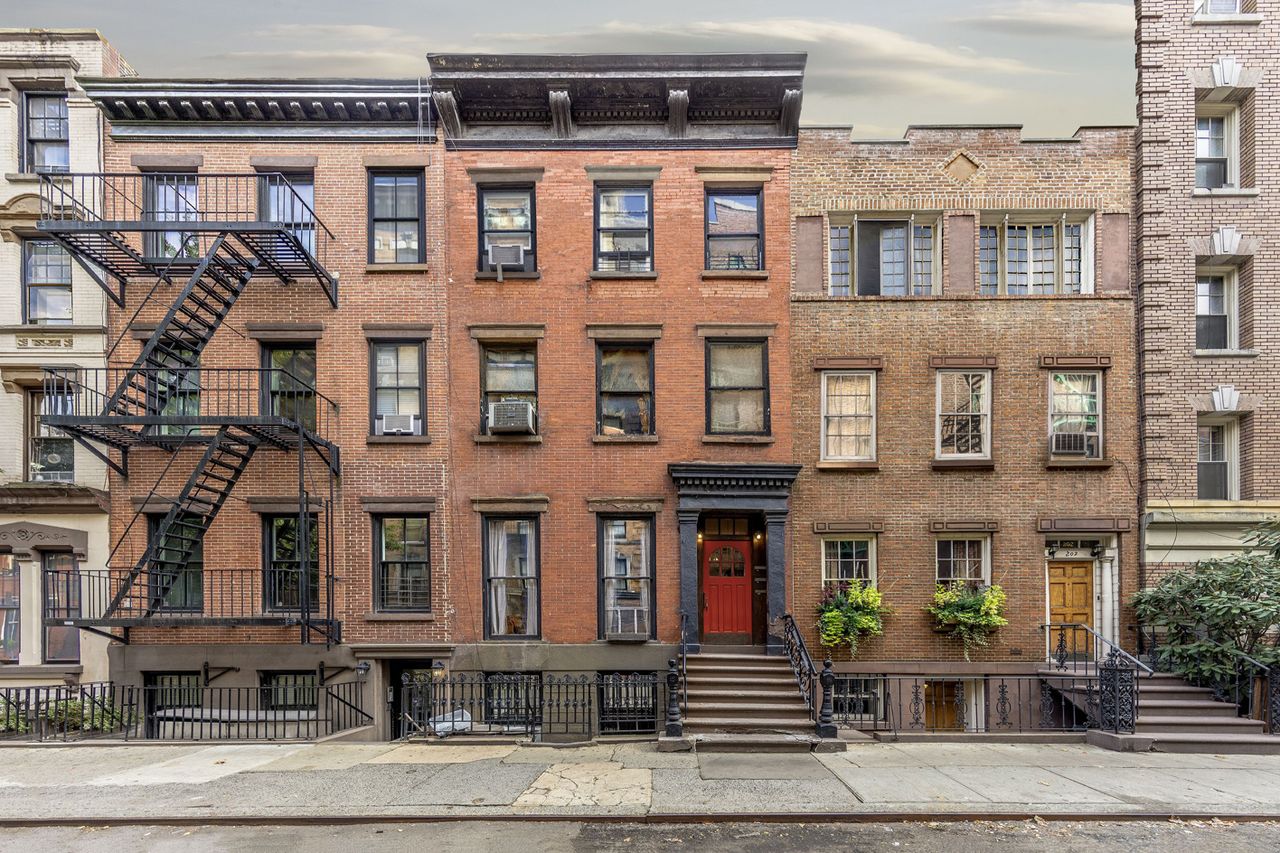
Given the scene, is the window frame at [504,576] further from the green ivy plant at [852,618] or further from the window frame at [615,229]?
the green ivy plant at [852,618]

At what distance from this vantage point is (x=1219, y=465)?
613 inches

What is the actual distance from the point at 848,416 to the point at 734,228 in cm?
453

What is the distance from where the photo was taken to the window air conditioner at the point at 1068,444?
49.8 ft

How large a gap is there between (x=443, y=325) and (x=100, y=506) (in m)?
7.60

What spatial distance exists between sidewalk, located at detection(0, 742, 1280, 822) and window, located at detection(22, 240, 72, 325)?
27.6ft

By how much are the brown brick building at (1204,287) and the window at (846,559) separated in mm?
5476

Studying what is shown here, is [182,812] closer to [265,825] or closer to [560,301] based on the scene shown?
[265,825]

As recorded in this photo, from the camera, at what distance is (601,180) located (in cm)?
1540

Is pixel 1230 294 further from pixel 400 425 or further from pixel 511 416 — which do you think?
pixel 400 425

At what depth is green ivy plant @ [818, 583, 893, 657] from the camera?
14641 millimetres

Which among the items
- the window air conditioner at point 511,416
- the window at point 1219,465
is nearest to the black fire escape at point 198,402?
the window air conditioner at point 511,416

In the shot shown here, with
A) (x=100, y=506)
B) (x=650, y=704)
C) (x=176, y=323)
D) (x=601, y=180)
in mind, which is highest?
(x=601, y=180)

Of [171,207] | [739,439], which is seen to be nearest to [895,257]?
[739,439]

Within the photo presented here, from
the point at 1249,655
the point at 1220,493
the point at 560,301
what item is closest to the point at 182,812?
the point at 560,301
